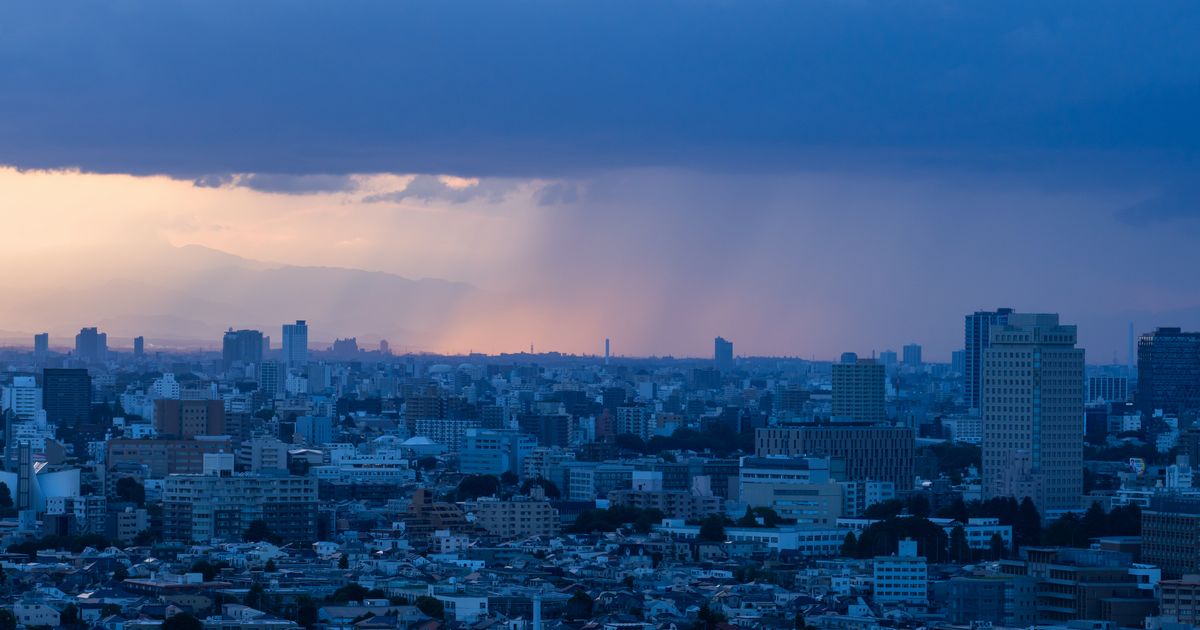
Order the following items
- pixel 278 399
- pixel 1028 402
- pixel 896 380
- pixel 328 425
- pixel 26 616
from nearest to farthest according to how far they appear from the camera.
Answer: pixel 26 616
pixel 1028 402
pixel 328 425
pixel 278 399
pixel 896 380

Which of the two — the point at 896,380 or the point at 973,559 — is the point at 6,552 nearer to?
the point at 973,559

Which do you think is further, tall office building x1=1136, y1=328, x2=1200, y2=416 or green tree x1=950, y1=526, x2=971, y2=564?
tall office building x1=1136, y1=328, x2=1200, y2=416

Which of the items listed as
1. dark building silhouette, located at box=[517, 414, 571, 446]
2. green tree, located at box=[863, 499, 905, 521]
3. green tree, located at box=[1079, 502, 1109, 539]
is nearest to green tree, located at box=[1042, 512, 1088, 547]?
green tree, located at box=[1079, 502, 1109, 539]

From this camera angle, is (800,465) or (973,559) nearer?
(973,559)

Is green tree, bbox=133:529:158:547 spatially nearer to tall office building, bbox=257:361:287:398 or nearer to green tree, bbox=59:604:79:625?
green tree, bbox=59:604:79:625

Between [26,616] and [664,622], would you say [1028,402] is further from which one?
[26,616]

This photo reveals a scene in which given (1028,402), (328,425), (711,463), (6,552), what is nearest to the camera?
(6,552)

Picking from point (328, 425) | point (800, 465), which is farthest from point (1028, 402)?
point (328, 425)
